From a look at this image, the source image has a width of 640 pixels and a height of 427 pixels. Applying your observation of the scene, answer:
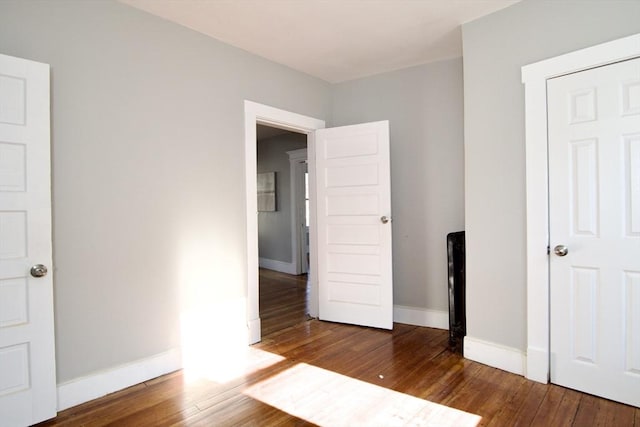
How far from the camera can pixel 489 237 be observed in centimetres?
277

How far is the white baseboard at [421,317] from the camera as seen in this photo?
11.8 feet

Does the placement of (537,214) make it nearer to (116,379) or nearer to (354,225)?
(354,225)

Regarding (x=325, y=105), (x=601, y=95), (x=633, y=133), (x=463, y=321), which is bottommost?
(x=463, y=321)

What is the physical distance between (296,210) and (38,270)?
4818 millimetres

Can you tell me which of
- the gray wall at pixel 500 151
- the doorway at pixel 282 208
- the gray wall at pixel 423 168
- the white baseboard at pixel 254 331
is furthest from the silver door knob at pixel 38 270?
the doorway at pixel 282 208

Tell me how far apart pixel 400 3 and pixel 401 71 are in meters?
1.25

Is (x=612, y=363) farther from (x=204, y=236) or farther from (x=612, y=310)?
(x=204, y=236)

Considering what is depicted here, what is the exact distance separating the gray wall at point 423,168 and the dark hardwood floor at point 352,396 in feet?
2.64

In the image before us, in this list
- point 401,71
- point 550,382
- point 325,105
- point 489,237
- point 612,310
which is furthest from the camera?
point 325,105

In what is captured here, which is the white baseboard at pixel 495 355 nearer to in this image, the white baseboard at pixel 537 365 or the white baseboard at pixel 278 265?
the white baseboard at pixel 537 365

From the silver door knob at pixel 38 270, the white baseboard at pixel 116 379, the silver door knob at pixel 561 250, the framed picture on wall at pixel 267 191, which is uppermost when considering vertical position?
the framed picture on wall at pixel 267 191

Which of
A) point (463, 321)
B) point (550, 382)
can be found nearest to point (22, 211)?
point (463, 321)

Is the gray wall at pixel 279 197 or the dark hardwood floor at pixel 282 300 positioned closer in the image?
the dark hardwood floor at pixel 282 300

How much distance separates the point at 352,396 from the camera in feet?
7.56
